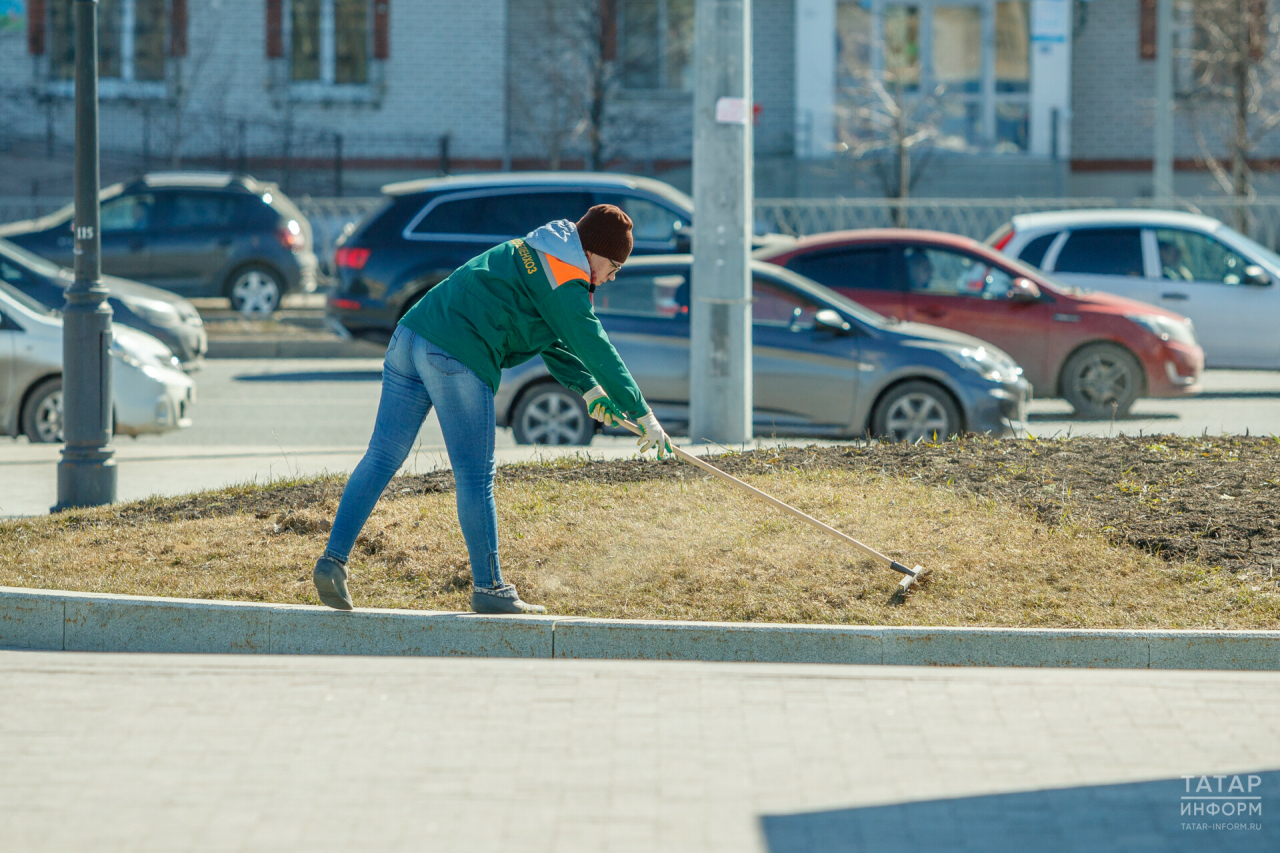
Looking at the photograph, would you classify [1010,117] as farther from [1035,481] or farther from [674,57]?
[1035,481]

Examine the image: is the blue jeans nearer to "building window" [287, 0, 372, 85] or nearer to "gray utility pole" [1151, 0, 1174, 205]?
"gray utility pole" [1151, 0, 1174, 205]

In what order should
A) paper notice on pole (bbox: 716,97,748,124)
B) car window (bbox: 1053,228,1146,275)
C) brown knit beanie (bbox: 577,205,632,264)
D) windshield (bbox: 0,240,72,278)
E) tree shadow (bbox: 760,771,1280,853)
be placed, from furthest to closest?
car window (bbox: 1053,228,1146,275) < windshield (bbox: 0,240,72,278) < paper notice on pole (bbox: 716,97,748,124) < brown knit beanie (bbox: 577,205,632,264) < tree shadow (bbox: 760,771,1280,853)

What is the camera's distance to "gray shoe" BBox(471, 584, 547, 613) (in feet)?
19.5

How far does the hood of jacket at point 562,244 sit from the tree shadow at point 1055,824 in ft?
7.53

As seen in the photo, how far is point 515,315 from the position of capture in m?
5.85

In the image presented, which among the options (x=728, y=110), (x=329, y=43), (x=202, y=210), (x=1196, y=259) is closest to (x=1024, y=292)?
(x=1196, y=259)

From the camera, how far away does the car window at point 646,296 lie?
1123 centimetres

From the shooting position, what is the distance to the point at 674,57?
29.1 meters

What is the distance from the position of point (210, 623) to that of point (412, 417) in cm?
106

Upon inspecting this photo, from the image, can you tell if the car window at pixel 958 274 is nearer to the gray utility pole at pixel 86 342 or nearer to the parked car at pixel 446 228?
the parked car at pixel 446 228

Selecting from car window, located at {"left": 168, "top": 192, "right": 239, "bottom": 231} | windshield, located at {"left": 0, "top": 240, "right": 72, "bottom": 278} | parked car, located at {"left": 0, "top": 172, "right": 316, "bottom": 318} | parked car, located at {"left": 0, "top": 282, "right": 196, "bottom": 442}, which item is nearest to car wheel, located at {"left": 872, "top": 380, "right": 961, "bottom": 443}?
parked car, located at {"left": 0, "top": 282, "right": 196, "bottom": 442}

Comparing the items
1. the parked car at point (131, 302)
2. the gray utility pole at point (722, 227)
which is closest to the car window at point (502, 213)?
the parked car at point (131, 302)

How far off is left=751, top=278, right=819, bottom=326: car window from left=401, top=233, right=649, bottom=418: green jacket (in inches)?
210

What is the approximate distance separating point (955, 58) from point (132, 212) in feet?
50.6
